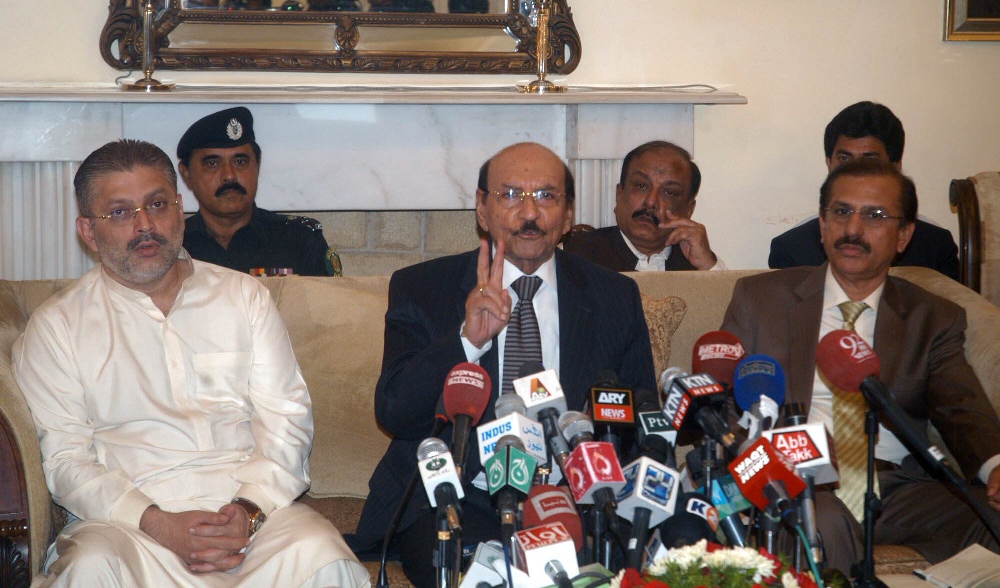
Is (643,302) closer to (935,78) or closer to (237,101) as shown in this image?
(237,101)

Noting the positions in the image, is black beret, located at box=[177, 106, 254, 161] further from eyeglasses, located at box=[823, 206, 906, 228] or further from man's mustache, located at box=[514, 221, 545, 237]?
eyeglasses, located at box=[823, 206, 906, 228]

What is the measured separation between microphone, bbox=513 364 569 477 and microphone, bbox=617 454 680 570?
19cm

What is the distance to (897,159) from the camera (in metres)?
4.26

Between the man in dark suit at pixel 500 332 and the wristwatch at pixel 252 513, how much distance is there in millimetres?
340

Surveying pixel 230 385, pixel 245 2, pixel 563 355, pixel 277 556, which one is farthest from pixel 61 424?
pixel 245 2

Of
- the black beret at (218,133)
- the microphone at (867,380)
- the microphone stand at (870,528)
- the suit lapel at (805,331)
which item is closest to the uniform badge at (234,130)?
the black beret at (218,133)

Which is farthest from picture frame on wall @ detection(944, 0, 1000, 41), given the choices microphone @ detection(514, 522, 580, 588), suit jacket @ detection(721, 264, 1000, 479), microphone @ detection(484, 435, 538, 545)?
microphone @ detection(514, 522, 580, 588)

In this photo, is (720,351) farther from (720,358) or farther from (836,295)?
(836,295)

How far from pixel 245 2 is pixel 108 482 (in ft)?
8.78

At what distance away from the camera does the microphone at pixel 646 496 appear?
170cm

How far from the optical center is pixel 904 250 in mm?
4027

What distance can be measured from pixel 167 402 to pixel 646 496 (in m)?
1.48

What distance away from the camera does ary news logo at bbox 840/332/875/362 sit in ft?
6.50

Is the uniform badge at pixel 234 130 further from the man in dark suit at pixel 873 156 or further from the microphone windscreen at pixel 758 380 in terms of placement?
the microphone windscreen at pixel 758 380
